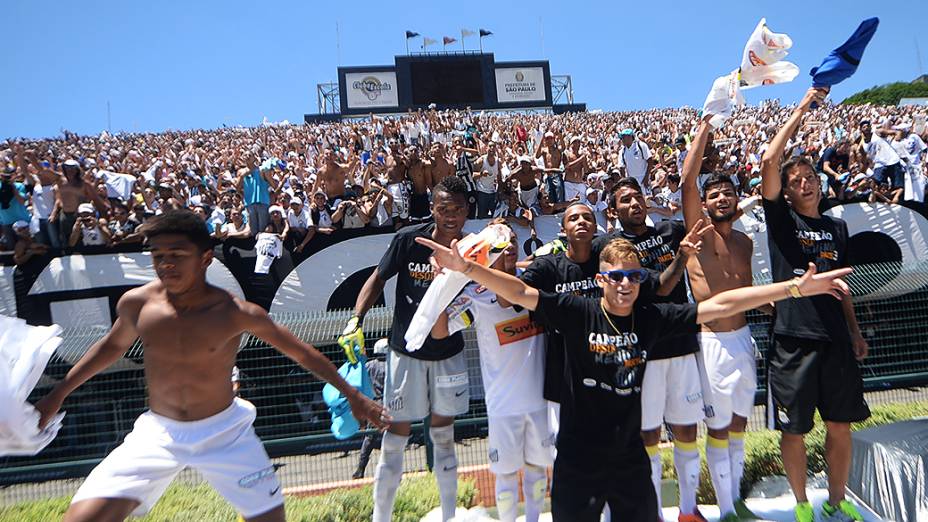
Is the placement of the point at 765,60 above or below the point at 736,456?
above

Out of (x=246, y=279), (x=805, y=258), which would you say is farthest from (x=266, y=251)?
(x=805, y=258)

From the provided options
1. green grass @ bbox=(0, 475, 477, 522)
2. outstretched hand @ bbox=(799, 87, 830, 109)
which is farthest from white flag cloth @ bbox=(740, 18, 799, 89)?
green grass @ bbox=(0, 475, 477, 522)

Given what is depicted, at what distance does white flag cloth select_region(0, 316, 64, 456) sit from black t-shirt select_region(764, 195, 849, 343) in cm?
386

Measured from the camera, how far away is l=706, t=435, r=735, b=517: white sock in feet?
12.1

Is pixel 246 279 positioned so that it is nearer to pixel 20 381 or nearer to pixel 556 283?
pixel 20 381

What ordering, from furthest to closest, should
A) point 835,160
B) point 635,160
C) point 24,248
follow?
1. point 835,160
2. point 635,160
3. point 24,248

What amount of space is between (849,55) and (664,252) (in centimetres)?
148

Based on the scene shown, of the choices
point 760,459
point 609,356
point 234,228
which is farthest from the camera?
point 234,228

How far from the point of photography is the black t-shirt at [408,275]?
3846mm

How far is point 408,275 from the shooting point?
3.90 m

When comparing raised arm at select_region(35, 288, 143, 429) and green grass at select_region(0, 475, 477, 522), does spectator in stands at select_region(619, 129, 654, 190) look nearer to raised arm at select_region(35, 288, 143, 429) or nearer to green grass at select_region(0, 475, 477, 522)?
green grass at select_region(0, 475, 477, 522)

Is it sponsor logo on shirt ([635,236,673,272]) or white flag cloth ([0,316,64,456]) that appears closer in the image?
white flag cloth ([0,316,64,456])

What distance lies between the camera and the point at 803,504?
11.8 ft

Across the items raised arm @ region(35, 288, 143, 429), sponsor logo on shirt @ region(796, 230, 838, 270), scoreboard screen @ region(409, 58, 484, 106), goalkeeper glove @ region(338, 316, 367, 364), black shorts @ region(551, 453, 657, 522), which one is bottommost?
black shorts @ region(551, 453, 657, 522)
